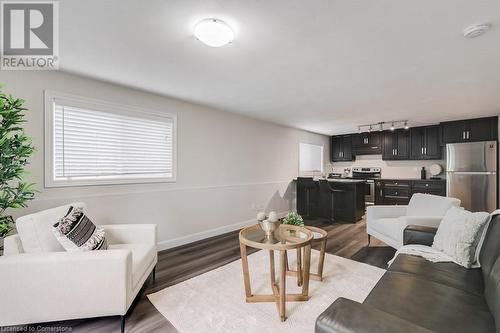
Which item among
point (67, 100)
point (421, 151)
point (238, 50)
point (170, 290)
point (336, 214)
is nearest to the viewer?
point (238, 50)

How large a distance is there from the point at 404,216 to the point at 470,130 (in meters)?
3.59

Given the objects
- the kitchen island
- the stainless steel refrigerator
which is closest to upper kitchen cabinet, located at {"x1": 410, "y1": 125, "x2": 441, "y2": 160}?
the stainless steel refrigerator

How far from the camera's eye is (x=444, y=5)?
1.44 metres

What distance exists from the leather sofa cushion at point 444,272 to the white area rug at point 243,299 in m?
0.53

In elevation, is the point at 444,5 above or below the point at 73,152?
above

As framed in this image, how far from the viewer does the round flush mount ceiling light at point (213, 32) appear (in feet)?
5.28

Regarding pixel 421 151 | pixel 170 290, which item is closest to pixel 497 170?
pixel 421 151

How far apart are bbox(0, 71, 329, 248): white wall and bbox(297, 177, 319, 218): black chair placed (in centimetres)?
24

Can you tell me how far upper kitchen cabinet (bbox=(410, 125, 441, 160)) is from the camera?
5520 millimetres

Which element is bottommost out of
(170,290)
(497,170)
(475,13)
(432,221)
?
(170,290)

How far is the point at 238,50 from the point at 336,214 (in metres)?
4.24

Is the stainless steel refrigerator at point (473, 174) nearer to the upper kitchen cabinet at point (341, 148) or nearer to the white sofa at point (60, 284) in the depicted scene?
the upper kitchen cabinet at point (341, 148)

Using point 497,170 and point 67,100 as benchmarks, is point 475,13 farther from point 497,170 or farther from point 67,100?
point 497,170

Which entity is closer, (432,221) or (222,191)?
(432,221)
